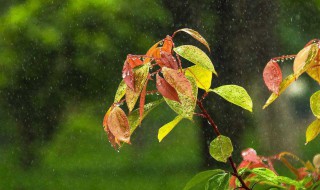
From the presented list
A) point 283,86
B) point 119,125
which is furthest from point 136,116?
point 283,86

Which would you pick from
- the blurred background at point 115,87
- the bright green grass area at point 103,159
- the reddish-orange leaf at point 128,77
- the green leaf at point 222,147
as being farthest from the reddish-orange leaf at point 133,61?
the bright green grass area at point 103,159

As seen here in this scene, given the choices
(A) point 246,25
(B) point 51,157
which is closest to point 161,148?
(B) point 51,157

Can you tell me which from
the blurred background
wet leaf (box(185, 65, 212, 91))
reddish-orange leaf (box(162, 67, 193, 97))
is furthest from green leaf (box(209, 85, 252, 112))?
the blurred background

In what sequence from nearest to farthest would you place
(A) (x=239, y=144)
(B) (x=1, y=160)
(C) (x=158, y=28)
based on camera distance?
(A) (x=239, y=144)
(C) (x=158, y=28)
(B) (x=1, y=160)

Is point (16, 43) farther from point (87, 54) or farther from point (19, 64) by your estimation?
Result: point (87, 54)

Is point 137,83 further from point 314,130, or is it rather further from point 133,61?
point 314,130

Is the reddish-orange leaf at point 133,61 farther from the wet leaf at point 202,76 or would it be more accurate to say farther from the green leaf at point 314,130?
the green leaf at point 314,130

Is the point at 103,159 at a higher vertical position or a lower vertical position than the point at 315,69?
lower

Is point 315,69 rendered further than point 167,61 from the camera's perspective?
Yes
